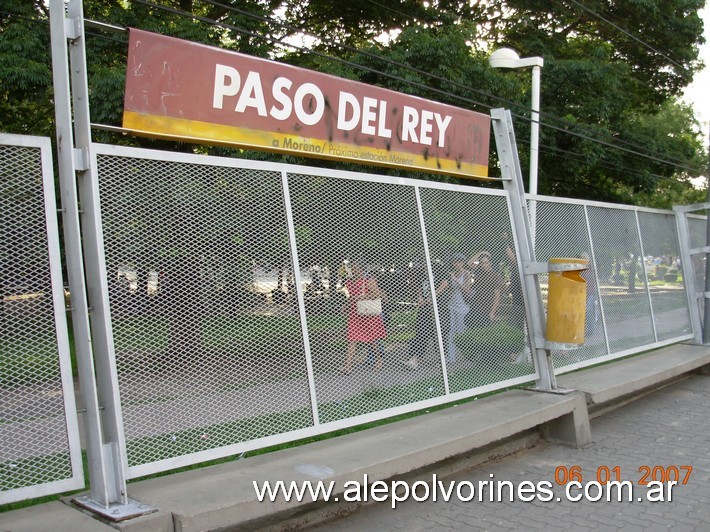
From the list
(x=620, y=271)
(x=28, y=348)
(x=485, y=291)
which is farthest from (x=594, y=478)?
(x=28, y=348)

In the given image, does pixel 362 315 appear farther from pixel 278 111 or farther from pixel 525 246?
pixel 525 246

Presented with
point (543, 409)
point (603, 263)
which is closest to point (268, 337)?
point (543, 409)

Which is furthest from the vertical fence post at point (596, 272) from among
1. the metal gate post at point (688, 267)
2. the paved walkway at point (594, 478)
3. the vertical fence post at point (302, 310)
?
the vertical fence post at point (302, 310)

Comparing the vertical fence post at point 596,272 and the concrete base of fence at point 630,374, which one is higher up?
the vertical fence post at point 596,272

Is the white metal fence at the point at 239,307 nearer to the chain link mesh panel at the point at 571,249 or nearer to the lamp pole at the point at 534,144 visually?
the chain link mesh panel at the point at 571,249

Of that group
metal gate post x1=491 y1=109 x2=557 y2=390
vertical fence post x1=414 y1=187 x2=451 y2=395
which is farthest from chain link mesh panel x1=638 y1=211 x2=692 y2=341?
vertical fence post x1=414 y1=187 x2=451 y2=395

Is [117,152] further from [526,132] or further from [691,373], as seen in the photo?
[526,132]

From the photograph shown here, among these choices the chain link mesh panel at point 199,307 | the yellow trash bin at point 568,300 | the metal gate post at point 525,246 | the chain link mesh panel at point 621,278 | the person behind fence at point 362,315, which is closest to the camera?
the chain link mesh panel at point 199,307

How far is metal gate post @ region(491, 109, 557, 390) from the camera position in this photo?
272 inches

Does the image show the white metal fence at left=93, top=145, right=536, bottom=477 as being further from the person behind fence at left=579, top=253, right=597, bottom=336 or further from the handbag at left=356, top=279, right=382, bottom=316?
the person behind fence at left=579, top=253, right=597, bottom=336

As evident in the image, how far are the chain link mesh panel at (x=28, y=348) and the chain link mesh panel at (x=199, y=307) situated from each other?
1.15 ft

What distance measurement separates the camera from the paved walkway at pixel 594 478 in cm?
476

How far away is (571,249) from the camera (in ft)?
26.2

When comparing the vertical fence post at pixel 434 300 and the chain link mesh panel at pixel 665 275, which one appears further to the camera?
the chain link mesh panel at pixel 665 275
